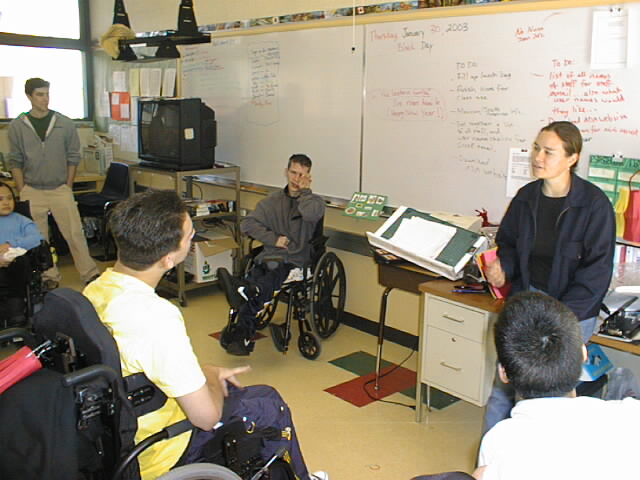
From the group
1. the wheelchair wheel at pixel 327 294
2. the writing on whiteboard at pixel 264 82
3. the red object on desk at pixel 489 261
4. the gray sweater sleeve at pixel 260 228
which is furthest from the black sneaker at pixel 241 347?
the writing on whiteboard at pixel 264 82

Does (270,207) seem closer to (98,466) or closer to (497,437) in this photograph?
(98,466)

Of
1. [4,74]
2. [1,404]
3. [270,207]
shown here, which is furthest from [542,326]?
[4,74]

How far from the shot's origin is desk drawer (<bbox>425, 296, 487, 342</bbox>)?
2.80 meters

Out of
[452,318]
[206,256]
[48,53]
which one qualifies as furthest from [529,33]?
[48,53]

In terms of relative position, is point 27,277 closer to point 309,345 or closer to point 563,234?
point 309,345

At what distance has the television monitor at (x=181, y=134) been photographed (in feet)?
15.8

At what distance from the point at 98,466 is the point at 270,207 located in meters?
2.53

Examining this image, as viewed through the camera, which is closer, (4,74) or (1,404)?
(1,404)

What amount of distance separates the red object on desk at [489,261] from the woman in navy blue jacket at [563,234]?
4.4 inches

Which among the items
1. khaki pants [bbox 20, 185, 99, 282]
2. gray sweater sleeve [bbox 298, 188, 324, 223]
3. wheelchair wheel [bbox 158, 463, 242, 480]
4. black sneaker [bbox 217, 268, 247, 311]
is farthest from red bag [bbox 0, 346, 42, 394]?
khaki pants [bbox 20, 185, 99, 282]

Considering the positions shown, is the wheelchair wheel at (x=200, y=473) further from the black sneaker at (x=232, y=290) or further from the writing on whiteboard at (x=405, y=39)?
the writing on whiteboard at (x=405, y=39)

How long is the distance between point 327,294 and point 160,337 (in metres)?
2.53

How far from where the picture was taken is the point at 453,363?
9.64 feet

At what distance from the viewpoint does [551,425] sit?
119 cm
